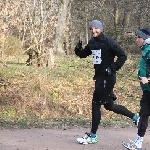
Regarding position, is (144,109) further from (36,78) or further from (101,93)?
(36,78)

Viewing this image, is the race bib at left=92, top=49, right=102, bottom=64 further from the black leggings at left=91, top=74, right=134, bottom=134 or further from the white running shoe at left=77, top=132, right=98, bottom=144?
the white running shoe at left=77, top=132, right=98, bottom=144

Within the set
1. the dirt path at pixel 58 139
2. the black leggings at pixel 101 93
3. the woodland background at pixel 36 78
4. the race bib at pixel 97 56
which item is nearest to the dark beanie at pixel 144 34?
the race bib at pixel 97 56

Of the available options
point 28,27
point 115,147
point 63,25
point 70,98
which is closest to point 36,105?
point 70,98

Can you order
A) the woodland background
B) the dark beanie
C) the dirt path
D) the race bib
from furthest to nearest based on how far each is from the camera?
the woodland background < the race bib < the dirt path < the dark beanie

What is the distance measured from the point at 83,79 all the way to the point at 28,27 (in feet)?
13.6

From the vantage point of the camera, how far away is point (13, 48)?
528 inches

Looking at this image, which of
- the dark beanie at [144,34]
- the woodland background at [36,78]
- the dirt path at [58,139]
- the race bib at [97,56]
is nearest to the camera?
the dark beanie at [144,34]

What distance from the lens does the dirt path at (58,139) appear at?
6023 millimetres

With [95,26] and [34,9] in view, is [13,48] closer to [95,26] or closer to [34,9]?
[34,9]

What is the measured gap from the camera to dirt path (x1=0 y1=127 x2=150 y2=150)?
602 centimetres

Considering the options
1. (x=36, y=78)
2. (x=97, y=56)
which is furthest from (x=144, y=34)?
(x=36, y=78)

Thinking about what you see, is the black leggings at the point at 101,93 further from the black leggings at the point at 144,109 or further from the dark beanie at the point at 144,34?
the dark beanie at the point at 144,34

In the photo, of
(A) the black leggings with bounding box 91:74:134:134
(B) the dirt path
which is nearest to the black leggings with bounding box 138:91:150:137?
(B) the dirt path

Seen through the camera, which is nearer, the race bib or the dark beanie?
the dark beanie
